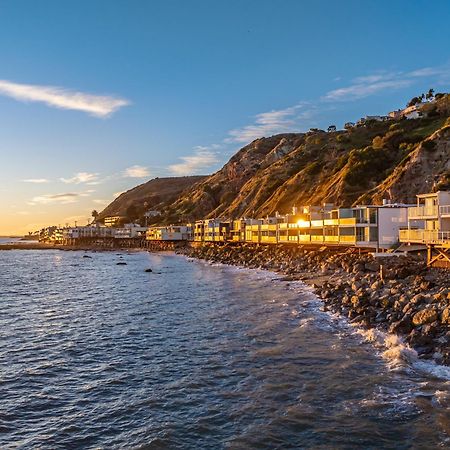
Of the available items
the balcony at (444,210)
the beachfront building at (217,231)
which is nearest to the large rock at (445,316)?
the balcony at (444,210)

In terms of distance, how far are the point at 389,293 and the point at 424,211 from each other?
720 inches

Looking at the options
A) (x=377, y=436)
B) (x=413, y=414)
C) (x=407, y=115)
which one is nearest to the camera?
(x=377, y=436)

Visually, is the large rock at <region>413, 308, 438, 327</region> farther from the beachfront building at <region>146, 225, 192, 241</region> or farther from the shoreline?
the beachfront building at <region>146, 225, 192, 241</region>

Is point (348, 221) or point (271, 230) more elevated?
point (348, 221)

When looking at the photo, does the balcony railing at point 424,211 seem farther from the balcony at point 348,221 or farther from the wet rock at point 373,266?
the balcony at point 348,221

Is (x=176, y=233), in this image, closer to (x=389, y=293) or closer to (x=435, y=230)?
(x=435, y=230)

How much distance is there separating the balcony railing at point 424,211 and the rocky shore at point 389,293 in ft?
15.1

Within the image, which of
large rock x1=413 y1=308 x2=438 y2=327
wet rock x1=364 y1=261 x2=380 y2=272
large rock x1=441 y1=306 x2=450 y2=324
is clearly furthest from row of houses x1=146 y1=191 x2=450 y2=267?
large rock x1=441 y1=306 x2=450 y2=324

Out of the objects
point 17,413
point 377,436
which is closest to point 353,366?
point 377,436

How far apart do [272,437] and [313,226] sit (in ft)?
221

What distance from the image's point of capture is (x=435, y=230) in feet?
135

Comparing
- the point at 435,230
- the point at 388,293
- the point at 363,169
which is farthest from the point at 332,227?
the point at 388,293

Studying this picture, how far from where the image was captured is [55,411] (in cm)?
1672

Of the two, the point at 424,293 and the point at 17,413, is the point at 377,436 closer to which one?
the point at 17,413
